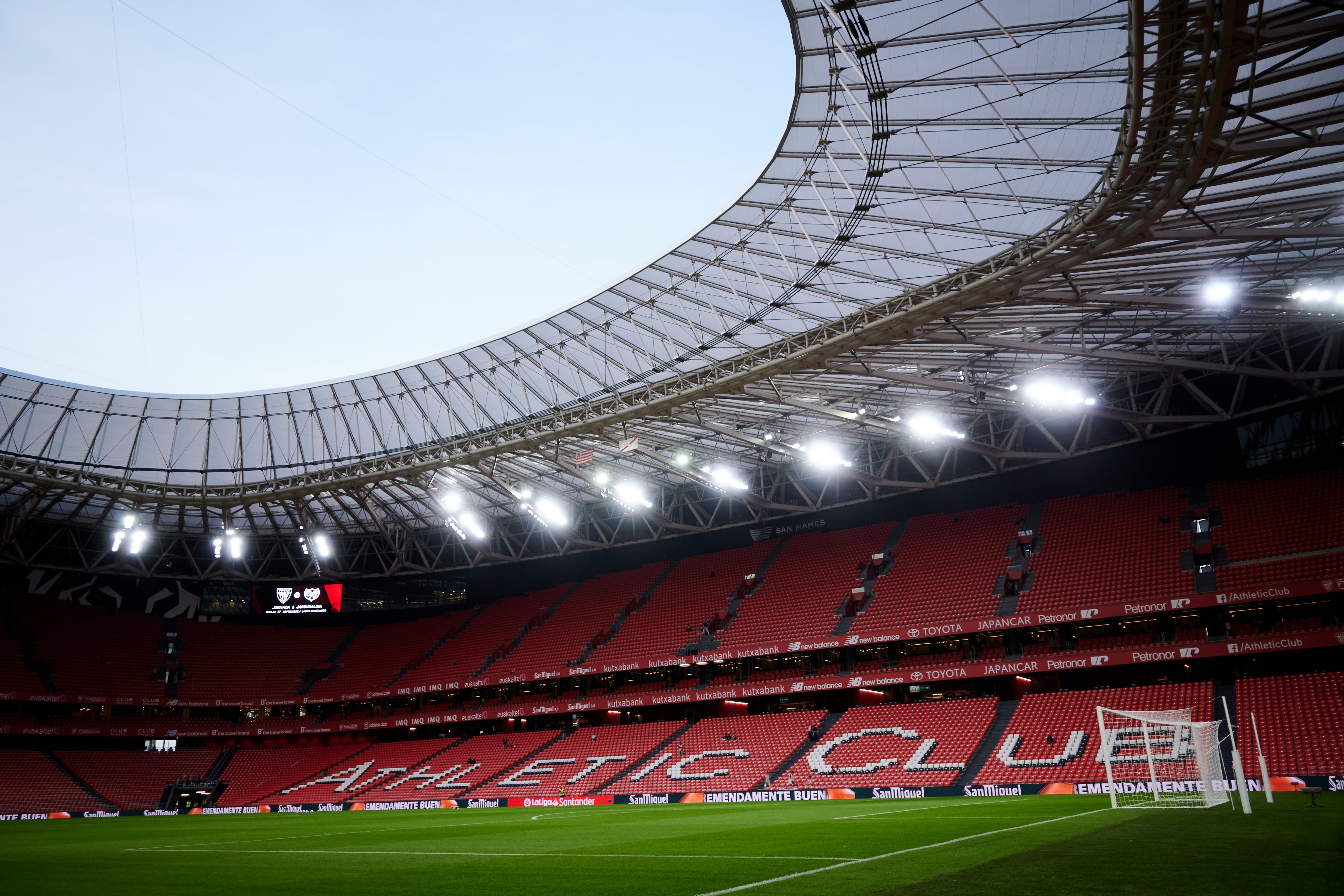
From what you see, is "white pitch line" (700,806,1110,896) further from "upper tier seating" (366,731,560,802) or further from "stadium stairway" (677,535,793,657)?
"upper tier seating" (366,731,560,802)

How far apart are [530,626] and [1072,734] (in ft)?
116

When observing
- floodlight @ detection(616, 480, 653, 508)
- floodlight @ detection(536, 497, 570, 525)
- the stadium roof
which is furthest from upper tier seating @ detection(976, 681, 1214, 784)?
floodlight @ detection(536, 497, 570, 525)

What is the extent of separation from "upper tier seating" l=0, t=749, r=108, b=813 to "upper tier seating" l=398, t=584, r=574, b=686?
59.8 feet

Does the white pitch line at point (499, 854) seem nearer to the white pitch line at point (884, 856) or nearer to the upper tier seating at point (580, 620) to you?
the white pitch line at point (884, 856)

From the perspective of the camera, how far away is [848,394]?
3769 cm

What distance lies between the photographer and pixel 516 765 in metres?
47.7

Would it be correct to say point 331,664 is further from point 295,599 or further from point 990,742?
point 990,742

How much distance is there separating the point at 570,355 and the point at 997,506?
25200 millimetres

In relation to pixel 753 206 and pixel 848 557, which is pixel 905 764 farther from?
pixel 753 206

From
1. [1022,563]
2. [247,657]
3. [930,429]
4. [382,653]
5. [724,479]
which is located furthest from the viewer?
[382,653]

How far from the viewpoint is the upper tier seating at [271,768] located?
170 ft

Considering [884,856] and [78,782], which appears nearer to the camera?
[884,856]

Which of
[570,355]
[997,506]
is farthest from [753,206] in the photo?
[997,506]

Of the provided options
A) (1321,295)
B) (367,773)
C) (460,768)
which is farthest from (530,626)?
(1321,295)
